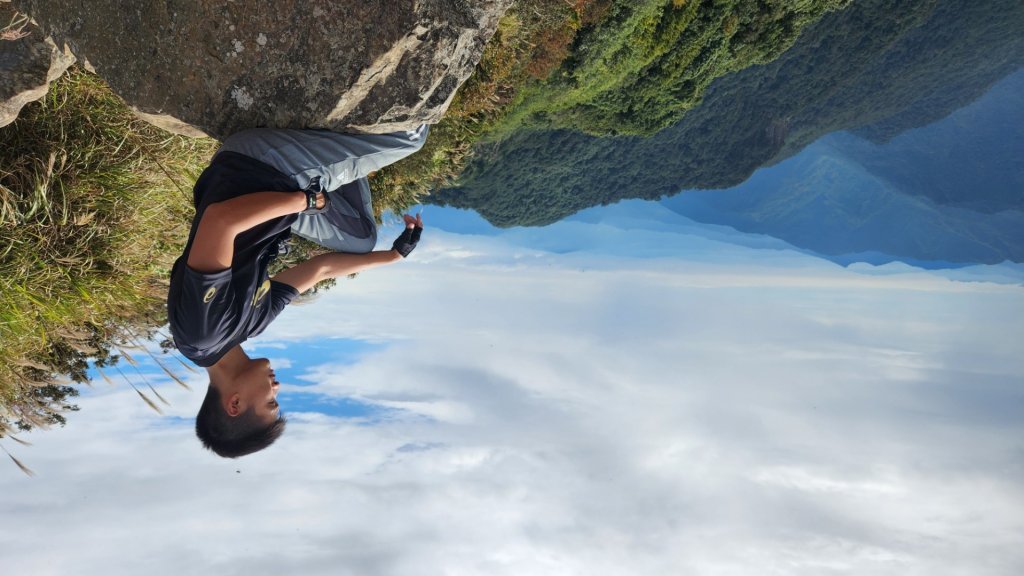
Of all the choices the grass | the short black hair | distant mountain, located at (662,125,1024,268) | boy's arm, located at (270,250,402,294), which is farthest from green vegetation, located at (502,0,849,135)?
distant mountain, located at (662,125,1024,268)

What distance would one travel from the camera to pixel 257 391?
2.78 metres

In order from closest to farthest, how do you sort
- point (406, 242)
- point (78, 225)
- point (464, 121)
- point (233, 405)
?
point (233, 405) < point (406, 242) < point (78, 225) < point (464, 121)

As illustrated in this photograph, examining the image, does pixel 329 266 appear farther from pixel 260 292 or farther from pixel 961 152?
pixel 961 152

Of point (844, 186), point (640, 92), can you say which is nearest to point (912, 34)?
point (844, 186)

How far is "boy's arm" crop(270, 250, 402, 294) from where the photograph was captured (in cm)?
345

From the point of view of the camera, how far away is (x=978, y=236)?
23.0m

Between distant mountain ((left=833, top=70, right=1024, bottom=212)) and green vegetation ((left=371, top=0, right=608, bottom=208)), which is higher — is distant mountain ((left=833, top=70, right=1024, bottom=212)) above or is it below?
above

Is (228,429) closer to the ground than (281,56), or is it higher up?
closer to the ground

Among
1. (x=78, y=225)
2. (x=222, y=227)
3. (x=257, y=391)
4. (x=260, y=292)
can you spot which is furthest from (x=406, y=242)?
(x=78, y=225)

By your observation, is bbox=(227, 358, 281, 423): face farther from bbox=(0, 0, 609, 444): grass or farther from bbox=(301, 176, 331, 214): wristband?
bbox=(0, 0, 609, 444): grass

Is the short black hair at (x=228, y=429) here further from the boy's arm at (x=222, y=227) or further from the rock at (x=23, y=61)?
the rock at (x=23, y=61)

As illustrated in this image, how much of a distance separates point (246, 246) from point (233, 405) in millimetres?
775

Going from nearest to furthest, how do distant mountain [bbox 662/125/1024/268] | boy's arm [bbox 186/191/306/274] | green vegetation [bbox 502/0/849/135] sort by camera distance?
boy's arm [bbox 186/191/306/274] < green vegetation [bbox 502/0/849/135] < distant mountain [bbox 662/125/1024/268]

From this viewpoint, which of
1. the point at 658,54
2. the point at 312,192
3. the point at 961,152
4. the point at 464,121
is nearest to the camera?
the point at 312,192
